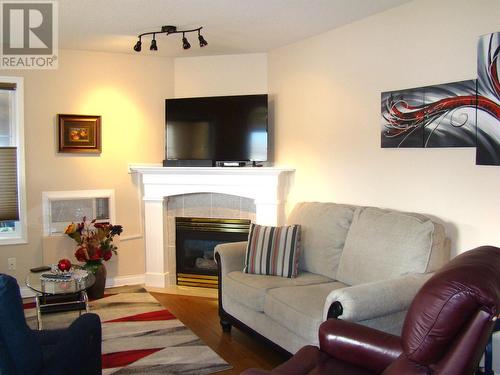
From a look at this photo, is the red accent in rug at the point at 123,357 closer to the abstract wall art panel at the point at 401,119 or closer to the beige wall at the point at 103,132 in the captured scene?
the beige wall at the point at 103,132

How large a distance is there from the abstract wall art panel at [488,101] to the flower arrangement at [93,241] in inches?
136

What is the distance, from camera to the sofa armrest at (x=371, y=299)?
259 cm

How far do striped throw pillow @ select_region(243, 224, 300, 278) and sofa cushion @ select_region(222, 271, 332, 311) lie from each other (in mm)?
65

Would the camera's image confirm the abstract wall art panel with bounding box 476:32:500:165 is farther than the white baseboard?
No

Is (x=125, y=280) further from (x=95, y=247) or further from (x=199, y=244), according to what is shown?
(x=199, y=244)

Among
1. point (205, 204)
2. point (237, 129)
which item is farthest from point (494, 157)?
point (205, 204)

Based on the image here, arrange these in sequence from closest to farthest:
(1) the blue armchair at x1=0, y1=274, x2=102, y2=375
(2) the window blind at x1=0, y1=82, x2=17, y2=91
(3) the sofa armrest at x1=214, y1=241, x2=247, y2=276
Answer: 1. (1) the blue armchair at x1=0, y1=274, x2=102, y2=375
2. (3) the sofa armrest at x1=214, y1=241, x2=247, y2=276
3. (2) the window blind at x1=0, y1=82, x2=17, y2=91

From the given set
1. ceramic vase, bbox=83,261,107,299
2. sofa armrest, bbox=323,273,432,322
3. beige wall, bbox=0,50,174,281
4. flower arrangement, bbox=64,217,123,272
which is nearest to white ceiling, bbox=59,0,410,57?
beige wall, bbox=0,50,174,281

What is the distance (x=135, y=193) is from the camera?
535cm

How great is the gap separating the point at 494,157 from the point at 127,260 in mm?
3846

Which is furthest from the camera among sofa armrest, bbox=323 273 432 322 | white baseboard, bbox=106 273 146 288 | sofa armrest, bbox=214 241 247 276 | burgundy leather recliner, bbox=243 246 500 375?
white baseboard, bbox=106 273 146 288

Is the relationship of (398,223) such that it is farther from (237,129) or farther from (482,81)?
(237,129)

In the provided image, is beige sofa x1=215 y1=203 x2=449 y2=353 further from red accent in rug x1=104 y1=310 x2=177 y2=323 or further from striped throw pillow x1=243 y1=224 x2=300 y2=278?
red accent in rug x1=104 y1=310 x2=177 y2=323

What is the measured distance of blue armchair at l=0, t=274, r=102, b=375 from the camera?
6.16 ft
